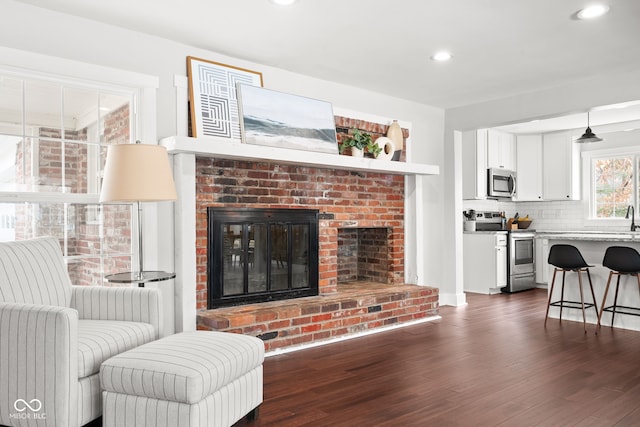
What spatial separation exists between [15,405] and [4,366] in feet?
0.61

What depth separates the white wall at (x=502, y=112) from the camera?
475 centimetres

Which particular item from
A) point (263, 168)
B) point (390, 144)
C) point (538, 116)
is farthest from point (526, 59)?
point (263, 168)

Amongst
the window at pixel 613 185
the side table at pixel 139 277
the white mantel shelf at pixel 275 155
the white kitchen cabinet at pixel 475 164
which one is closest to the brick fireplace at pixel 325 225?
the white mantel shelf at pixel 275 155

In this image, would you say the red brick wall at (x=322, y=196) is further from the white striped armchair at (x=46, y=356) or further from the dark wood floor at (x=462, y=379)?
the white striped armchair at (x=46, y=356)

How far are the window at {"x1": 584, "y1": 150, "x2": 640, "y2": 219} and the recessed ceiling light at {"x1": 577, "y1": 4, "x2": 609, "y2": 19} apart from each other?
470cm

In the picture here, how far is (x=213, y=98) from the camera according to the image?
13.3 feet

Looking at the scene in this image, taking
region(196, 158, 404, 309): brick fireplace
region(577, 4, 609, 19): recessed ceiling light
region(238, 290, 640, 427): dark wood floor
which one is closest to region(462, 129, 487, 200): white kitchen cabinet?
region(196, 158, 404, 309): brick fireplace

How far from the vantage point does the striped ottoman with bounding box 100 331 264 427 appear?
2150 millimetres

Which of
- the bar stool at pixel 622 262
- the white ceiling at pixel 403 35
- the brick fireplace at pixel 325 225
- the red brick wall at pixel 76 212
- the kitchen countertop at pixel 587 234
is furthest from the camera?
the kitchen countertop at pixel 587 234

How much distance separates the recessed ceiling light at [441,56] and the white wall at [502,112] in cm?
158

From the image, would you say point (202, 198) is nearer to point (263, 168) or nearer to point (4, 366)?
point (263, 168)

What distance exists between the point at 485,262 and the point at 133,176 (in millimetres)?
5391

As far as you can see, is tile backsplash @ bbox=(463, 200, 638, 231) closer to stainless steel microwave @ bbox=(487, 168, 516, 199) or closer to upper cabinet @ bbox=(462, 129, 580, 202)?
upper cabinet @ bbox=(462, 129, 580, 202)

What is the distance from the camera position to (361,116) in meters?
5.25
